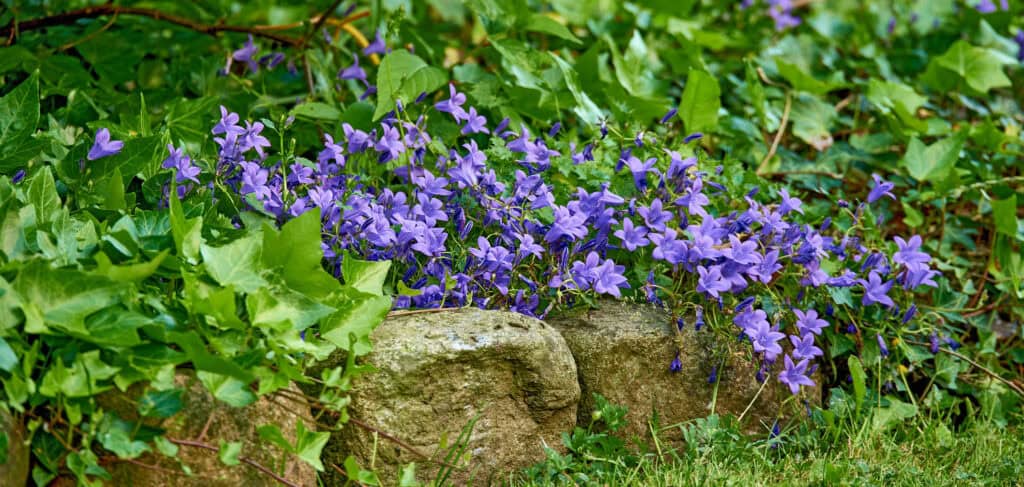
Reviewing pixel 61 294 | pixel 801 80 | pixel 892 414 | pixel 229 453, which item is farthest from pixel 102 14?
pixel 892 414

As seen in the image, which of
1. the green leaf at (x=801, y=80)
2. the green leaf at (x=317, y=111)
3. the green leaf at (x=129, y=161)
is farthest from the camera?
the green leaf at (x=801, y=80)

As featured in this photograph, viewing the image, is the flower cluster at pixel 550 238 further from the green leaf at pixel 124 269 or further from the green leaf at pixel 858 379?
the green leaf at pixel 124 269

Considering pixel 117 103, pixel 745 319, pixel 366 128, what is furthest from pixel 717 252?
pixel 117 103

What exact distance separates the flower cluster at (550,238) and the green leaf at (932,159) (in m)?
0.56

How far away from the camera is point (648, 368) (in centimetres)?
250

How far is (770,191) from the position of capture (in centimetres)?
296

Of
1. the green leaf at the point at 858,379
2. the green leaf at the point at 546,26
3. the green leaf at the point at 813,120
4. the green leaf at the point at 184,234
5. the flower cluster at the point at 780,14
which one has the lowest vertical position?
the green leaf at the point at 858,379

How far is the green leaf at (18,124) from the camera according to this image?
2307 millimetres

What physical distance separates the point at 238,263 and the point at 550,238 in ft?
2.52

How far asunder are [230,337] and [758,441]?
128 centimetres

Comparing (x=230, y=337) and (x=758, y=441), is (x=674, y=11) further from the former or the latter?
(x=230, y=337)

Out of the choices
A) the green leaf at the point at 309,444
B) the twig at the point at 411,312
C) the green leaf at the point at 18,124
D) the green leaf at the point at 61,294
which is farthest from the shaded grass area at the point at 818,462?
the green leaf at the point at 18,124

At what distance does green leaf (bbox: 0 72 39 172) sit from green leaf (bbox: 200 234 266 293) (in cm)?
64

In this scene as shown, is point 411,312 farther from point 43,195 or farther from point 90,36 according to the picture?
point 90,36
